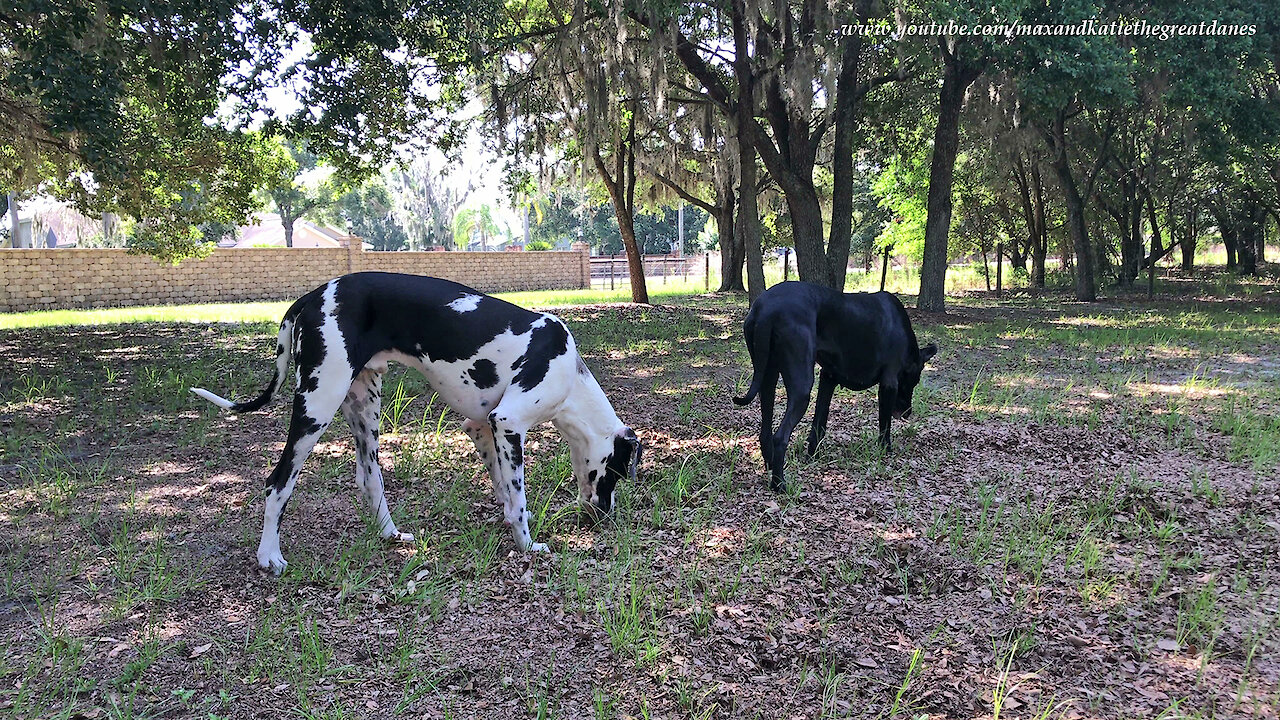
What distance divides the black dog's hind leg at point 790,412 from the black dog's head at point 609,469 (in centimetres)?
102

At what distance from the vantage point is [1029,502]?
15.7 ft

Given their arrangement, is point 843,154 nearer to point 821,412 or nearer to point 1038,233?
point 821,412

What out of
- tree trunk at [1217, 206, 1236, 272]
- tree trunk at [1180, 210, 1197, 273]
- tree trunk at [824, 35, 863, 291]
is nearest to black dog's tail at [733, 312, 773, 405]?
tree trunk at [824, 35, 863, 291]

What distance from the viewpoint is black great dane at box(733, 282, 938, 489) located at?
520 cm

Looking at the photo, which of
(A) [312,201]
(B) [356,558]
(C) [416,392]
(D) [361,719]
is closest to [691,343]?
(C) [416,392]

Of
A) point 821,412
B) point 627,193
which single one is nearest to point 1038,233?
point 627,193

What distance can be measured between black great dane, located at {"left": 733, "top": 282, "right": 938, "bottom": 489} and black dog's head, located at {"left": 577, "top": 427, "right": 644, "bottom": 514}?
0.86 metres

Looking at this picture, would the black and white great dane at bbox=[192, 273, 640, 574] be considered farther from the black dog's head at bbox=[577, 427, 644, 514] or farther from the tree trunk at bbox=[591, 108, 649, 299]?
the tree trunk at bbox=[591, 108, 649, 299]

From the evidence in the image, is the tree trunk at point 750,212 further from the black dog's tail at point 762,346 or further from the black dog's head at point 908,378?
the black dog's tail at point 762,346

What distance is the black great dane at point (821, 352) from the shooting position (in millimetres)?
5203

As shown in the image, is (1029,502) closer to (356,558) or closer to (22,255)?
(356,558)

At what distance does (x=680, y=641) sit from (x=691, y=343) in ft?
29.4

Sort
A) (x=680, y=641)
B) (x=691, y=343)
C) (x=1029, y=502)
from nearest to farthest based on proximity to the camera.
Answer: (x=680, y=641)
(x=1029, y=502)
(x=691, y=343)

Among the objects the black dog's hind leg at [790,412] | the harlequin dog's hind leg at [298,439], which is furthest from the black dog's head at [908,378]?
the harlequin dog's hind leg at [298,439]
